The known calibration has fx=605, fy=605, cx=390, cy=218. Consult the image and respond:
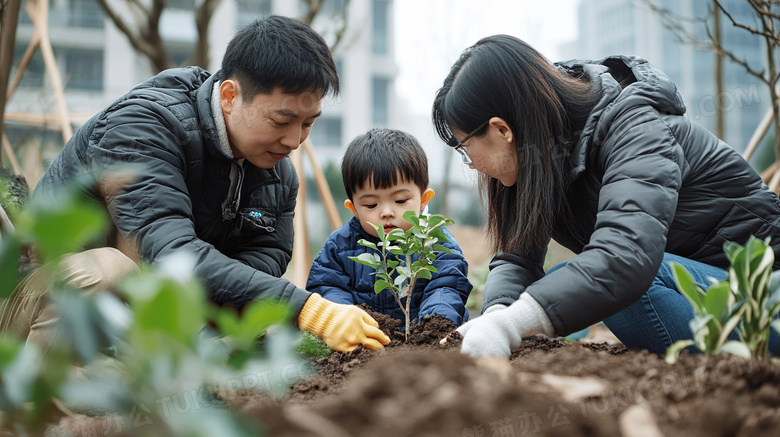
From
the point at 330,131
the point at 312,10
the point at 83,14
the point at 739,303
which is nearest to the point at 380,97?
the point at 330,131

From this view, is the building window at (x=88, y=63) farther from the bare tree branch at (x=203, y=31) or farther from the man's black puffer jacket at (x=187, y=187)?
the man's black puffer jacket at (x=187, y=187)

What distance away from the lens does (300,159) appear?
14.4 ft

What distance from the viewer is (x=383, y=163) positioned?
2475 mm

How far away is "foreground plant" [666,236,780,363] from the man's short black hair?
139 centimetres

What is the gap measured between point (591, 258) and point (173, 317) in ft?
3.58

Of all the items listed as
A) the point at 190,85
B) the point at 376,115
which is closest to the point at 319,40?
the point at 190,85

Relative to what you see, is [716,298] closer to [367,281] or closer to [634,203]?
[634,203]

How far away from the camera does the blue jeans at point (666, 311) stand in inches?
71.8

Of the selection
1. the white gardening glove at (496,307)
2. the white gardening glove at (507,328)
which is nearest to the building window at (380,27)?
the white gardening glove at (496,307)

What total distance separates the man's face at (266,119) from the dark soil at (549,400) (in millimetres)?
1305

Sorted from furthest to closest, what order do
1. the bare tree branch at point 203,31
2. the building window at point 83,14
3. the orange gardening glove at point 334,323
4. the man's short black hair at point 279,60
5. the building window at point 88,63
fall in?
the building window at point 83,14 → the building window at point 88,63 → the bare tree branch at point 203,31 → the man's short black hair at point 279,60 → the orange gardening glove at point 334,323

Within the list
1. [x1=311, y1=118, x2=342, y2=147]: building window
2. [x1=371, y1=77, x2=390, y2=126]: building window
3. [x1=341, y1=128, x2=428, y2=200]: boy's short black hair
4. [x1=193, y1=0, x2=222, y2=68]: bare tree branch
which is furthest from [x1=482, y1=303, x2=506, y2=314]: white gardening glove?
[x1=371, y1=77, x2=390, y2=126]: building window

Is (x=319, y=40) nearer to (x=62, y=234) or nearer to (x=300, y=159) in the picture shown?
(x=62, y=234)

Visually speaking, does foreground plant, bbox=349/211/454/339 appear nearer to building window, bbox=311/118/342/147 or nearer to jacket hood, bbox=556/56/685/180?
jacket hood, bbox=556/56/685/180
